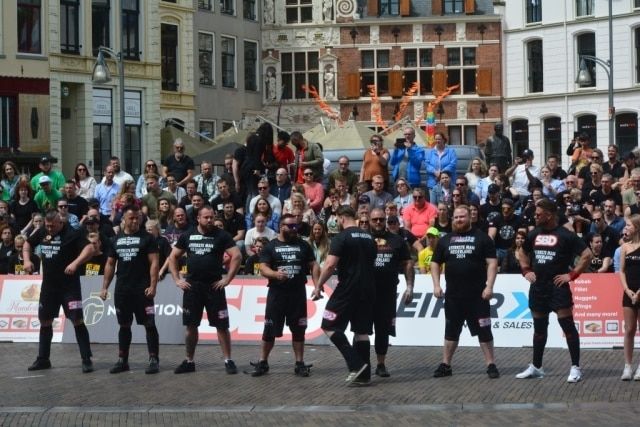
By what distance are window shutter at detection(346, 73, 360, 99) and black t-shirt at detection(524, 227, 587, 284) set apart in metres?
42.0

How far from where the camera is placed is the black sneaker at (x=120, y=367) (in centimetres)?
1612

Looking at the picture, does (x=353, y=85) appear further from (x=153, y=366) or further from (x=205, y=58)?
(x=153, y=366)

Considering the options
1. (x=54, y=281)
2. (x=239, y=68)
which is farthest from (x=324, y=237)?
(x=239, y=68)

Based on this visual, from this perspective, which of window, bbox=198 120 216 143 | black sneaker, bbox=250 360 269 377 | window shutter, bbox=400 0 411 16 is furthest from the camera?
A: window shutter, bbox=400 0 411 16

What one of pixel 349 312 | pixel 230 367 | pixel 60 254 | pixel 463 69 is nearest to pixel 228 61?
pixel 463 69

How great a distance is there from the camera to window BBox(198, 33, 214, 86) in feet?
169

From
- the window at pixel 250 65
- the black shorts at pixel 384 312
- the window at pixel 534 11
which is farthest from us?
the window at pixel 534 11

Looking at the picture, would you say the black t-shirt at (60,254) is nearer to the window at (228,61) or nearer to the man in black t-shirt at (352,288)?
the man in black t-shirt at (352,288)

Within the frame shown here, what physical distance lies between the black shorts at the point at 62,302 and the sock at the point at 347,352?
351cm

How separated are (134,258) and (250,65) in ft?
131

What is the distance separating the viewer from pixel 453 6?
187 feet

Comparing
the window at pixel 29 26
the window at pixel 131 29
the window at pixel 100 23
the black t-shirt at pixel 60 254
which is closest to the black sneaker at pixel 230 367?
the black t-shirt at pixel 60 254

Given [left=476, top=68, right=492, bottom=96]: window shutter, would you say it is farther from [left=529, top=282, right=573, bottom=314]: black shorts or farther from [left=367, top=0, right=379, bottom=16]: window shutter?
[left=529, top=282, right=573, bottom=314]: black shorts

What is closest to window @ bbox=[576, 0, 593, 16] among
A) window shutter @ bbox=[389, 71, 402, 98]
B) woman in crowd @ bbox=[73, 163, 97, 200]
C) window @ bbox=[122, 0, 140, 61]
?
window shutter @ bbox=[389, 71, 402, 98]
